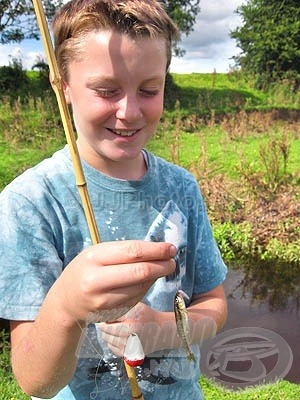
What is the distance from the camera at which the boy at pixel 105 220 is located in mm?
897

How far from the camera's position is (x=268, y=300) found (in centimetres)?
563

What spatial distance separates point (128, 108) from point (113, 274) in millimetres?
488

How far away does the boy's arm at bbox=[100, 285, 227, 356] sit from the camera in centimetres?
82

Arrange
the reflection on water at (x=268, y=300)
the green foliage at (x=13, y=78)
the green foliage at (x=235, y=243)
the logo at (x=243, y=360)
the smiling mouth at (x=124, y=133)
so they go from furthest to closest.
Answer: the green foliage at (x=13, y=78) → the green foliage at (x=235, y=243) → the reflection on water at (x=268, y=300) → the logo at (x=243, y=360) → the smiling mouth at (x=124, y=133)

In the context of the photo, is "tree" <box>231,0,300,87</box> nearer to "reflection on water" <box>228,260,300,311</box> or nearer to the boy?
"reflection on water" <box>228,260,300,311</box>

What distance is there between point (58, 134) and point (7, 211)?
880 cm

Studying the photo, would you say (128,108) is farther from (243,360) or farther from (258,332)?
(258,332)

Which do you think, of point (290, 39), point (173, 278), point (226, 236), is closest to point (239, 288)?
point (226, 236)

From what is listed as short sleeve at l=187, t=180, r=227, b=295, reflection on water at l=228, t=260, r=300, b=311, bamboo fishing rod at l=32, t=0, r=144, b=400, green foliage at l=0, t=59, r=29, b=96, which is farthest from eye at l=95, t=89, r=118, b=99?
green foliage at l=0, t=59, r=29, b=96

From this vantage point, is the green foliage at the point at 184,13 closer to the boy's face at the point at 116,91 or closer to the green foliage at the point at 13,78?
the green foliage at the point at 13,78

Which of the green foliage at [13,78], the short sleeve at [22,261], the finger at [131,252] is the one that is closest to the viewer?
the finger at [131,252]

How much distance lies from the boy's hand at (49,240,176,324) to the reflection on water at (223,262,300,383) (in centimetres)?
398

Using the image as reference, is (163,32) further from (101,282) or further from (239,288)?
(239,288)

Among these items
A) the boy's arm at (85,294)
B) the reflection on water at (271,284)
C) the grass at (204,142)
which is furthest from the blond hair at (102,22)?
the reflection on water at (271,284)
